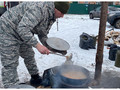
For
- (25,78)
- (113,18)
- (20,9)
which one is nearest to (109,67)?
(25,78)

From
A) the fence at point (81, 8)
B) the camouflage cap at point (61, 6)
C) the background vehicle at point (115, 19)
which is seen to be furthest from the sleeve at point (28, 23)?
the fence at point (81, 8)

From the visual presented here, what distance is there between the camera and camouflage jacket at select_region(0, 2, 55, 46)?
2.30 metres

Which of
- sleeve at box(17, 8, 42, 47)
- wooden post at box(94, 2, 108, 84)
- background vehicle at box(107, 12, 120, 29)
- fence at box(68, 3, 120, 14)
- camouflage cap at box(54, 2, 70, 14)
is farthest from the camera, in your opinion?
fence at box(68, 3, 120, 14)

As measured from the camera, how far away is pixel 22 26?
90.0 inches

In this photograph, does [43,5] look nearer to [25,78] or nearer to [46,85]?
[46,85]

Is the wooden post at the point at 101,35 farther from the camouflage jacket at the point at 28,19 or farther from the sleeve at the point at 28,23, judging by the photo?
the sleeve at the point at 28,23

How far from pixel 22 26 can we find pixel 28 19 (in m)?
0.14

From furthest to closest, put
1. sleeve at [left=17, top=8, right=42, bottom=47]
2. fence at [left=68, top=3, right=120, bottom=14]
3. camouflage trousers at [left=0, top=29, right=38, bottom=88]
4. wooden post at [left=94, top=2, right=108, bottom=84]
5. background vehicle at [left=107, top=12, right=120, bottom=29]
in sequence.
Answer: fence at [left=68, top=3, right=120, bottom=14], background vehicle at [left=107, top=12, right=120, bottom=29], wooden post at [left=94, top=2, right=108, bottom=84], camouflage trousers at [left=0, top=29, right=38, bottom=88], sleeve at [left=17, top=8, right=42, bottom=47]

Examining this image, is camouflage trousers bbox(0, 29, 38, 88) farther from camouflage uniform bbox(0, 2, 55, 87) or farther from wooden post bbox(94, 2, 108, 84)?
wooden post bbox(94, 2, 108, 84)

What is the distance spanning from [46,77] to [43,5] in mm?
1401

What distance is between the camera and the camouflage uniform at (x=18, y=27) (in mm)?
2318

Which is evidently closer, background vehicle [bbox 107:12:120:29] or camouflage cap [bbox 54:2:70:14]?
camouflage cap [bbox 54:2:70:14]

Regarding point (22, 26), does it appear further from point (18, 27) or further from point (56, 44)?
point (56, 44)

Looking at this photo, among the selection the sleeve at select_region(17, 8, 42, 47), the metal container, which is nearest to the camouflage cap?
the sleeve at select_region(17, 8, 42, 47)
